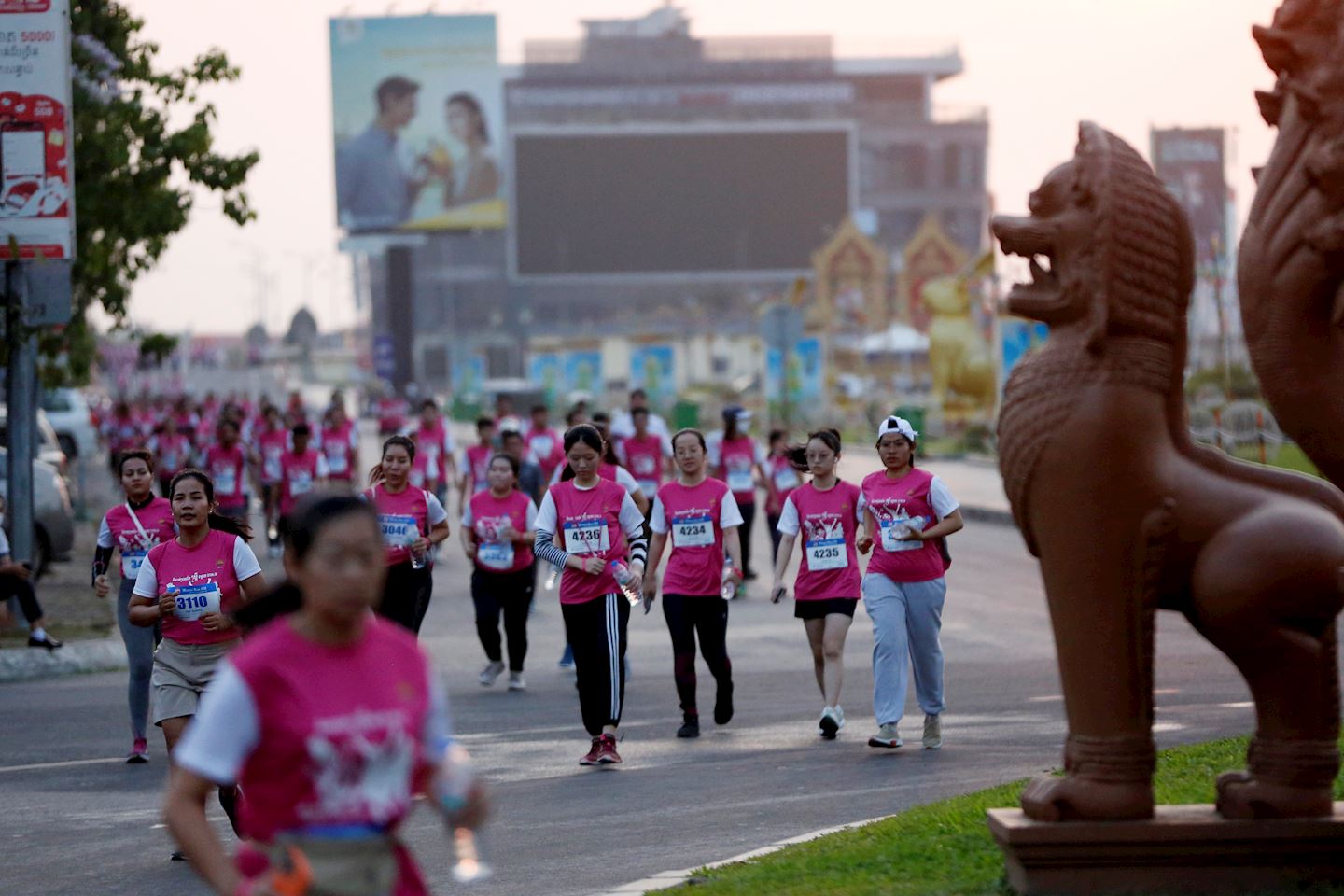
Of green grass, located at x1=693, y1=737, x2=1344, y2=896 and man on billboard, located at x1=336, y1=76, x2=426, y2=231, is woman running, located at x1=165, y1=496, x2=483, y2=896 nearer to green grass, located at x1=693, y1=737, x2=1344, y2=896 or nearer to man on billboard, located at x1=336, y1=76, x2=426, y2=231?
green grass, located at x1=693, y1=737, x2=1344, y2=896

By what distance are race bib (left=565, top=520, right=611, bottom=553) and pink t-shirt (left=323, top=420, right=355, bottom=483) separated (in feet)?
43.6

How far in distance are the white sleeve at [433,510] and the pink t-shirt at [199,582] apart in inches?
129

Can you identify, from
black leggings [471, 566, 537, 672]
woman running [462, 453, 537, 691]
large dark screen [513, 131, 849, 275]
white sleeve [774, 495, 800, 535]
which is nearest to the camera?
white sleeve [774, 495, 800, 535]

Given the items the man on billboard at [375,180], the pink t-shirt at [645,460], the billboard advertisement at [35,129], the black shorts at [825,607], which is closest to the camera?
the black shorts at [825,607]

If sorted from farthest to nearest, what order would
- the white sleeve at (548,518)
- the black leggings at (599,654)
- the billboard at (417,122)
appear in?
1. the billboard at (417,122)
2. the white sleeve at (548,518)
3. the black leggings at (599,654)

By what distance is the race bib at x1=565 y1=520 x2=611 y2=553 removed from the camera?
449 inches

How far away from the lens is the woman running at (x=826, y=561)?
11758 mm

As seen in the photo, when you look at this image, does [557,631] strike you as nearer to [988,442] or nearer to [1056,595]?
[1056,595]

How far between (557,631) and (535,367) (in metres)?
71.0

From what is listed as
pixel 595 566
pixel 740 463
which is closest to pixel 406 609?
pixel 595 566

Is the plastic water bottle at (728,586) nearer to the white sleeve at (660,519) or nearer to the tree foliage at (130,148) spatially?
the white sleeve at (660,519)

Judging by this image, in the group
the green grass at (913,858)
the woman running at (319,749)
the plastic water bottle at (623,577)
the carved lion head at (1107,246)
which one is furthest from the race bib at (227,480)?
the woman running at (319,749)

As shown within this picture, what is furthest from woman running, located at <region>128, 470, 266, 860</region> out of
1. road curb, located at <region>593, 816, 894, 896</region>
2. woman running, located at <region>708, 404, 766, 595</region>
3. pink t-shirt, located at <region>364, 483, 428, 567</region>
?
woman running, located at <region>708, 404, 766, 595</region>

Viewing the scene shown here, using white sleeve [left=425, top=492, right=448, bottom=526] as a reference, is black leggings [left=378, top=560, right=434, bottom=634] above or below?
below
